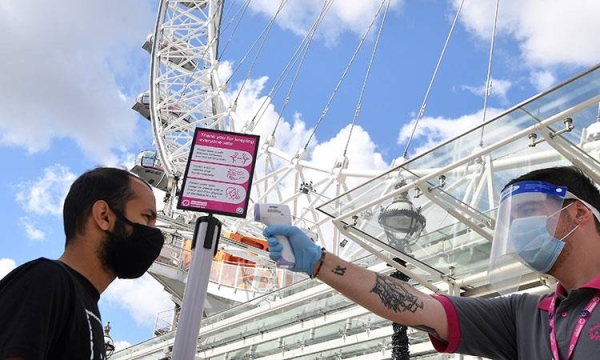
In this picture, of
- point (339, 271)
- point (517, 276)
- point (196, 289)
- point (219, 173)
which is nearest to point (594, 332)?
point (517, 276)

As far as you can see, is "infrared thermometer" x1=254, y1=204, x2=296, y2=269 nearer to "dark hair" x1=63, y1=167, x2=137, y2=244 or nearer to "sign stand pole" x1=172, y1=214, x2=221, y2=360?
"dark hair" x1=63, y1=167, x2=137, y2=244

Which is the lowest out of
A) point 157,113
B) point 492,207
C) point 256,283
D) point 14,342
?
point 14,342

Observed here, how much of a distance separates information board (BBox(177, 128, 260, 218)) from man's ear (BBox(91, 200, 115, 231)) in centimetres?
133

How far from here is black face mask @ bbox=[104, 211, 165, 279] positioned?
277 centimetres

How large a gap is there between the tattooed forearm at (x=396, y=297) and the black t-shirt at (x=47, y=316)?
1.12m

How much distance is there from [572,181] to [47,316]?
2.07 m

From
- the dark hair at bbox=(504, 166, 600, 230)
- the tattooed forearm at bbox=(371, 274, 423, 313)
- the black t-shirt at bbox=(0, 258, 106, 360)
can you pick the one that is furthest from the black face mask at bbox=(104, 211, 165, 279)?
the dark hair at bbox=(504, 166, 600, 230)

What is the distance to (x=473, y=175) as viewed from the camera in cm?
905

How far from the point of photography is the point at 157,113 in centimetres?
3128

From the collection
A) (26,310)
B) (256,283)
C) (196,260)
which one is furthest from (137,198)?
(256,283)

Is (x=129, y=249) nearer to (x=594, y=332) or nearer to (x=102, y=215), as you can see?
(x=102, y=215)

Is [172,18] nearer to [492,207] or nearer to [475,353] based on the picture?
[492,207]

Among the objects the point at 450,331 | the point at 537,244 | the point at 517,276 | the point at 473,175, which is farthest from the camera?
the point at 473,175

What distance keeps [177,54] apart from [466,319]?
32.0 m
